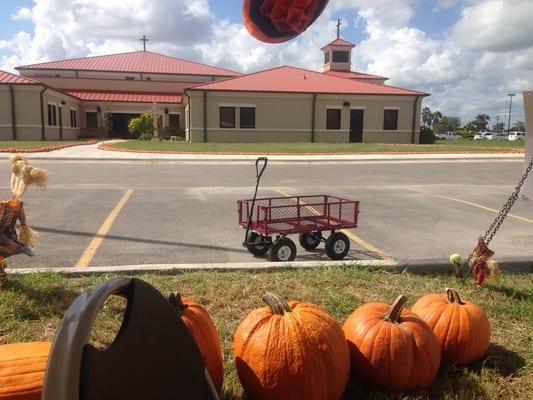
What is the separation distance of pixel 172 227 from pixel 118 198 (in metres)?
3.55

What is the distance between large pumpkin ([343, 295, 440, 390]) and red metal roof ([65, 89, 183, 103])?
43.9 metres

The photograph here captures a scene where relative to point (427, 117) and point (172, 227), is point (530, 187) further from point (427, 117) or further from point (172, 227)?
point (427, 117)

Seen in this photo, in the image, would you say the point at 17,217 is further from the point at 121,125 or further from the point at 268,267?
the point at 121,125

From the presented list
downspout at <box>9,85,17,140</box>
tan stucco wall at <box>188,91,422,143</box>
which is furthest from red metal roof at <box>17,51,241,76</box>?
downspout at <box>9,85,17,140</box>

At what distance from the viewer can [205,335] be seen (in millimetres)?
2676

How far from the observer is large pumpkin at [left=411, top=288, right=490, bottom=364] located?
315 cm

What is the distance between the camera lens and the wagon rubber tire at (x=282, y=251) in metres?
5.99

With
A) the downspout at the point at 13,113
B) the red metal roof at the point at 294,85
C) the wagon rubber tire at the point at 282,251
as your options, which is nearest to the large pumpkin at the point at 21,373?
the wagon rubber tire at the point at 282,251

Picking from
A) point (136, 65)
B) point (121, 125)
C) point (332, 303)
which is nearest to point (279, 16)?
point (332, 303)

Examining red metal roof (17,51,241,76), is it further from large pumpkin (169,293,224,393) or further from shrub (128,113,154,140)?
large pumpkin (169,293,224,393)

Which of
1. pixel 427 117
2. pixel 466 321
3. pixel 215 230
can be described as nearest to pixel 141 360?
pixel 466 321

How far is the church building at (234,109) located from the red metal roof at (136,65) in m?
3.41

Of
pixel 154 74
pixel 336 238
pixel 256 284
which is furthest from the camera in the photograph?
pixel 154 74

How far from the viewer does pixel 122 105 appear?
45500 mm
